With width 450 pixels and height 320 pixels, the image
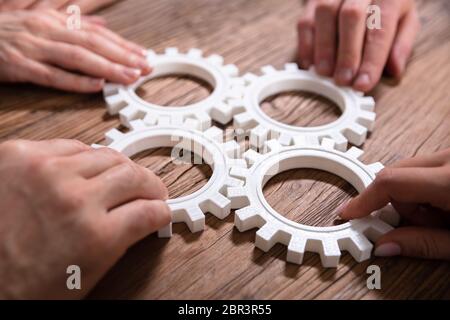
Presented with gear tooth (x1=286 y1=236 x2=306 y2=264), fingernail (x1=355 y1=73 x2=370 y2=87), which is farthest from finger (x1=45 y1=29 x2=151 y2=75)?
gear tooth (x1=286 y1=236 x2=306 y2=264)

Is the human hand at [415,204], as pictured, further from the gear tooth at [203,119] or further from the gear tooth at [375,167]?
the gear tooth at [203,119]

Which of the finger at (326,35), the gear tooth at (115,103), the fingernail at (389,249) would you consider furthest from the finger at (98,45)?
the fingernail at (389,249)

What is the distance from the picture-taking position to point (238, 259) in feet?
3.41

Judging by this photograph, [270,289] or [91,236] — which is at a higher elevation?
[91,236]

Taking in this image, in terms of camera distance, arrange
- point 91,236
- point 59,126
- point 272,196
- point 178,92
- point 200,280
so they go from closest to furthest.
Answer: point 91,236 < point 200,280 < point 272,196 < point 59,126 < point 178,92

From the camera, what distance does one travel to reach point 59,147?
1.03 meters

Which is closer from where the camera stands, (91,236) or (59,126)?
(91,236)

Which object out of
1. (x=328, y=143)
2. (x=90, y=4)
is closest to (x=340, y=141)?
(x=328, y=143)

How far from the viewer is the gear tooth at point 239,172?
1.17 meters

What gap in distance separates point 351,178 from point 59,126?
31.4 inches

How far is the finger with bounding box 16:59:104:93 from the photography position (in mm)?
1434

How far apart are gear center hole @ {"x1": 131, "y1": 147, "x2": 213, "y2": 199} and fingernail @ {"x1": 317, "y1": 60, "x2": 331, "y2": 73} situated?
0.52 meters
